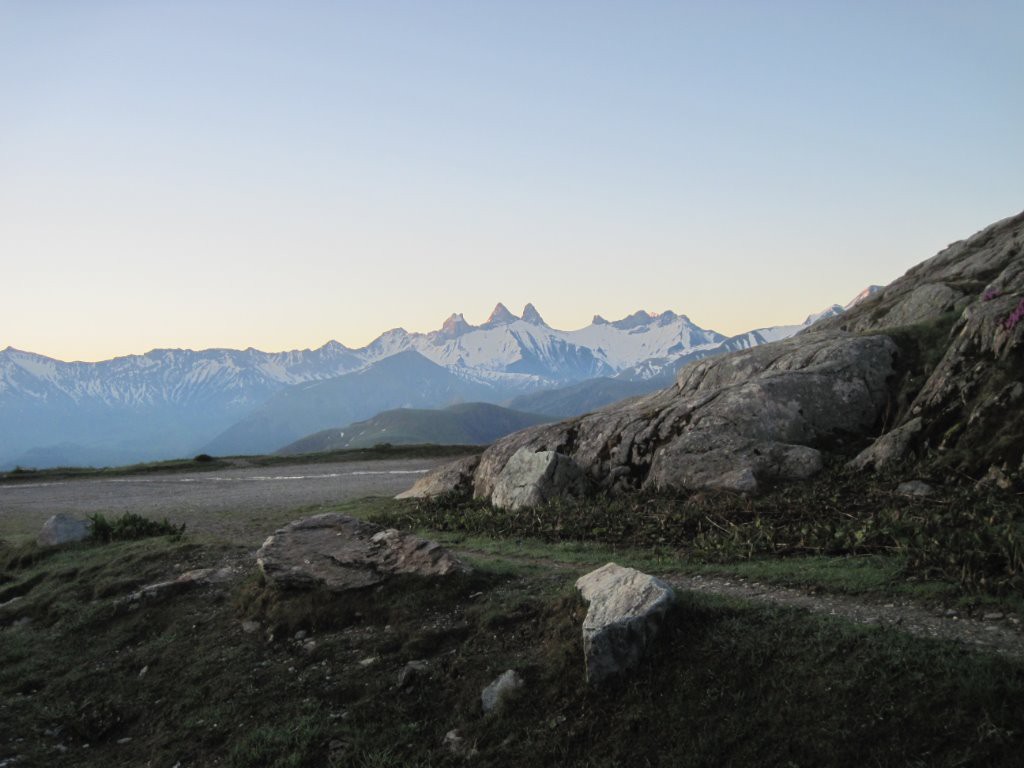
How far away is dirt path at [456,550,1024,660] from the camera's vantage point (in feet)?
27.5

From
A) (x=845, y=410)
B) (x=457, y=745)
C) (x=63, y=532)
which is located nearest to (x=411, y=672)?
(x=457, y=745)

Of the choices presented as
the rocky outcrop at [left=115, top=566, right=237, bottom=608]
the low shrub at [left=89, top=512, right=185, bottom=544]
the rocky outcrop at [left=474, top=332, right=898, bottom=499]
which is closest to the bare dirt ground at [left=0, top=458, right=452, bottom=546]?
the low shrub at [left=89, top=512, right=185, bottom=544]

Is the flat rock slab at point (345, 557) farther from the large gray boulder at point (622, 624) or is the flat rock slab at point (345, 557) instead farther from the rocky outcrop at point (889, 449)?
the rocky outcrop at point (889, 449)

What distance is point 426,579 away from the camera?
1335 centimetres

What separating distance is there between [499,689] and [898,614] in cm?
579

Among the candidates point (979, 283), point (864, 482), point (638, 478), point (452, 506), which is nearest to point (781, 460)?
point (864, 482)

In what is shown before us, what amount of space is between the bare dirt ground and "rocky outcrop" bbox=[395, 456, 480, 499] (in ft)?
12.5

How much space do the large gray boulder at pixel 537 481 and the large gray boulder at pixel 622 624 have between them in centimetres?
1197

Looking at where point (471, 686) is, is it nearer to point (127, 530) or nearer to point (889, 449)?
point (889, 449)

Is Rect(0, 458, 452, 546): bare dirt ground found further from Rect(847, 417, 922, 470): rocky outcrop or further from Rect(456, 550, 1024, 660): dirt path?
Rect(847, 417, 922, 470): rocky outcrop

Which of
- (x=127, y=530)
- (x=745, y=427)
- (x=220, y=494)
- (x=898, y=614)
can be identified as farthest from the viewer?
(x=220, y=494)

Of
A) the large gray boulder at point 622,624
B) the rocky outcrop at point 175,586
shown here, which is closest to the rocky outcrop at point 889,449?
the large gray boulder at point 622,624

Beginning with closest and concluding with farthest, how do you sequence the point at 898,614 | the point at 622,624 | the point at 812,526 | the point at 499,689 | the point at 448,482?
the point at 622,624
the point at 499,689
the point at 898,614
the point at 812,526
the point at 448,482

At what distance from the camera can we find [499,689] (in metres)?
9.35
